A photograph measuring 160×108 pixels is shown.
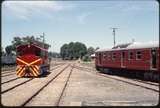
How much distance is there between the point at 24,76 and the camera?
3177 centimetres

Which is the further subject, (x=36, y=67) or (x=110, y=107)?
(x=36, y=67)

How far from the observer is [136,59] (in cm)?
2783

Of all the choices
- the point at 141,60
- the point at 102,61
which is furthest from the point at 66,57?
the point at 141,60

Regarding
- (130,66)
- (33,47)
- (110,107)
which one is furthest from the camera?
(33,47)

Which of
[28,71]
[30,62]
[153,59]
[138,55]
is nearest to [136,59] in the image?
[138,55]

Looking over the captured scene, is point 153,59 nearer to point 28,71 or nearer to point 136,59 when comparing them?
point 136,59

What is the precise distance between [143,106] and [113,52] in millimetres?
22070

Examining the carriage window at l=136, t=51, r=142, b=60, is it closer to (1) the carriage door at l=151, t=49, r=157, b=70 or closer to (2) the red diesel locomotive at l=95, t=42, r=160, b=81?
(2) the red diesel locomotive at l=95, t=42, r=160, b=81

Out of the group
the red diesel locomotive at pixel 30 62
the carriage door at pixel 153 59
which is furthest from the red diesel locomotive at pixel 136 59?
the red diesel locomotive at pixel 30 62

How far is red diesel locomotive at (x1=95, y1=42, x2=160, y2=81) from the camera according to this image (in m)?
24.8

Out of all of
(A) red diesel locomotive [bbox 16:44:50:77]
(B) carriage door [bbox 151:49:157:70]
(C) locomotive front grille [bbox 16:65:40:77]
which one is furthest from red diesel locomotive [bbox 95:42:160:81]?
(C) locomotive front grille [bbox 16:65:40:77]

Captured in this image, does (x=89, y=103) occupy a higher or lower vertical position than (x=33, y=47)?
lower

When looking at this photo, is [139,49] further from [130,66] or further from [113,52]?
[113,52]

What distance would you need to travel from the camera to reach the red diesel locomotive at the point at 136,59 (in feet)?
81.3
